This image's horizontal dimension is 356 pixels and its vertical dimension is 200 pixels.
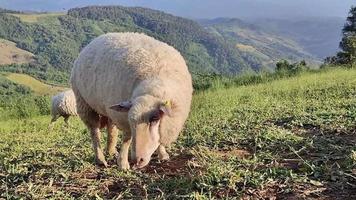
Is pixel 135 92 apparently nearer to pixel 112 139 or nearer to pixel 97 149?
pixel 97 149

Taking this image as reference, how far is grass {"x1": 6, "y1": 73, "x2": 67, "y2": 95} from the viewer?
97.1m

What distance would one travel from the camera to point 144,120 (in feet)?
21.0

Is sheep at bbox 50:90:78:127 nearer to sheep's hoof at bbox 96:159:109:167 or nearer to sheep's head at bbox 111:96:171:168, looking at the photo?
sheep's hoof at bbox 96:159:109:167

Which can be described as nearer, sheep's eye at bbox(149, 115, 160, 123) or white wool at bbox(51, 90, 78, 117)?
sheep's eye at bbox(149, 115, 160, 123)

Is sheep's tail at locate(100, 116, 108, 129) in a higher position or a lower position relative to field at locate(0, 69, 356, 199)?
lower

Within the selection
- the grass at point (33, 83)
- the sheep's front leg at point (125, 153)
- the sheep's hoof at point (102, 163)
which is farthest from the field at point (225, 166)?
the grass at point (33, 83)

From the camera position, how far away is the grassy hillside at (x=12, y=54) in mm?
138962

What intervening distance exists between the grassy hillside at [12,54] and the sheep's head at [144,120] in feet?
436

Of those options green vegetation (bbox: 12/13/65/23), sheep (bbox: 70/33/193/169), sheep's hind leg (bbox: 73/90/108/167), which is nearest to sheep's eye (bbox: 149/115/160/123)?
sheep (bbox: 70/33/193/169)

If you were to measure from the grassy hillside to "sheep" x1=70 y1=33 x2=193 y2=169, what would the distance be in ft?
430

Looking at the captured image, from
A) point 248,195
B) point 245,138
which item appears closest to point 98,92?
point 245,138

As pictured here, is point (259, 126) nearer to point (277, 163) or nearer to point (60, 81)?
point (277, 163)

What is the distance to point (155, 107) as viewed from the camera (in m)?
6.45

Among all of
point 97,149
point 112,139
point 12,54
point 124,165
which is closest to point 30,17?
point 12,54
